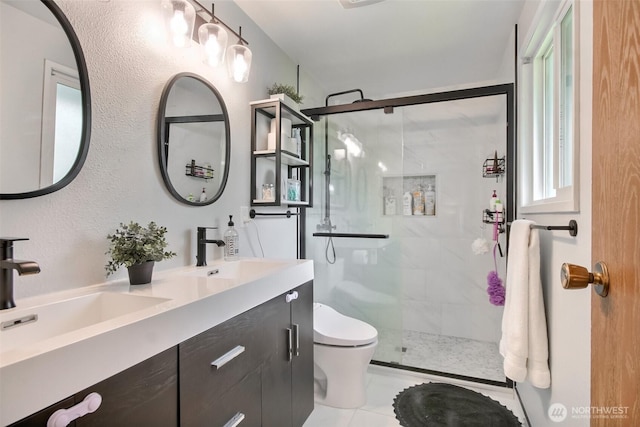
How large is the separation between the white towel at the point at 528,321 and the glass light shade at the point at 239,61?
5.30ft

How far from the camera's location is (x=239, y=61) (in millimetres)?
1658

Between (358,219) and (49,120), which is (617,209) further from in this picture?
(358,219)

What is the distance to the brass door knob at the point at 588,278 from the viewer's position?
60 centimetres

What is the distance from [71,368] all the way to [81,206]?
25.0 inches

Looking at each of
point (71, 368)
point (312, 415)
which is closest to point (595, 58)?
point (71, 368)

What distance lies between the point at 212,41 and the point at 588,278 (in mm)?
1668

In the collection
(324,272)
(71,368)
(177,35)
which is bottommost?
(324,272)

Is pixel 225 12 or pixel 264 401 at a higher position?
pixel 225 12

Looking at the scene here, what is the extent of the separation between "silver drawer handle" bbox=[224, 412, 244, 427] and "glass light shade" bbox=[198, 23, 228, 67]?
5.02ft

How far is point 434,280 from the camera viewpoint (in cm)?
298

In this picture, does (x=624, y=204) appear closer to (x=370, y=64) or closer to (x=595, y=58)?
(x=595, y=58)

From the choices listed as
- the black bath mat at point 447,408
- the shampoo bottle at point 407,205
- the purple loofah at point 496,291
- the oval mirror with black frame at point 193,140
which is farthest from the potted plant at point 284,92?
the black bath mat at point 447,408

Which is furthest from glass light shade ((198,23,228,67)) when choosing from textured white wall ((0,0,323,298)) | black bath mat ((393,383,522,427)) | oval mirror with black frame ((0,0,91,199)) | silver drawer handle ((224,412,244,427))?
black bath mat ((393,383,522,427))

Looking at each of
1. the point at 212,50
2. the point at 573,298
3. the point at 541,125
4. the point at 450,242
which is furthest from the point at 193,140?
the point at 450,242
